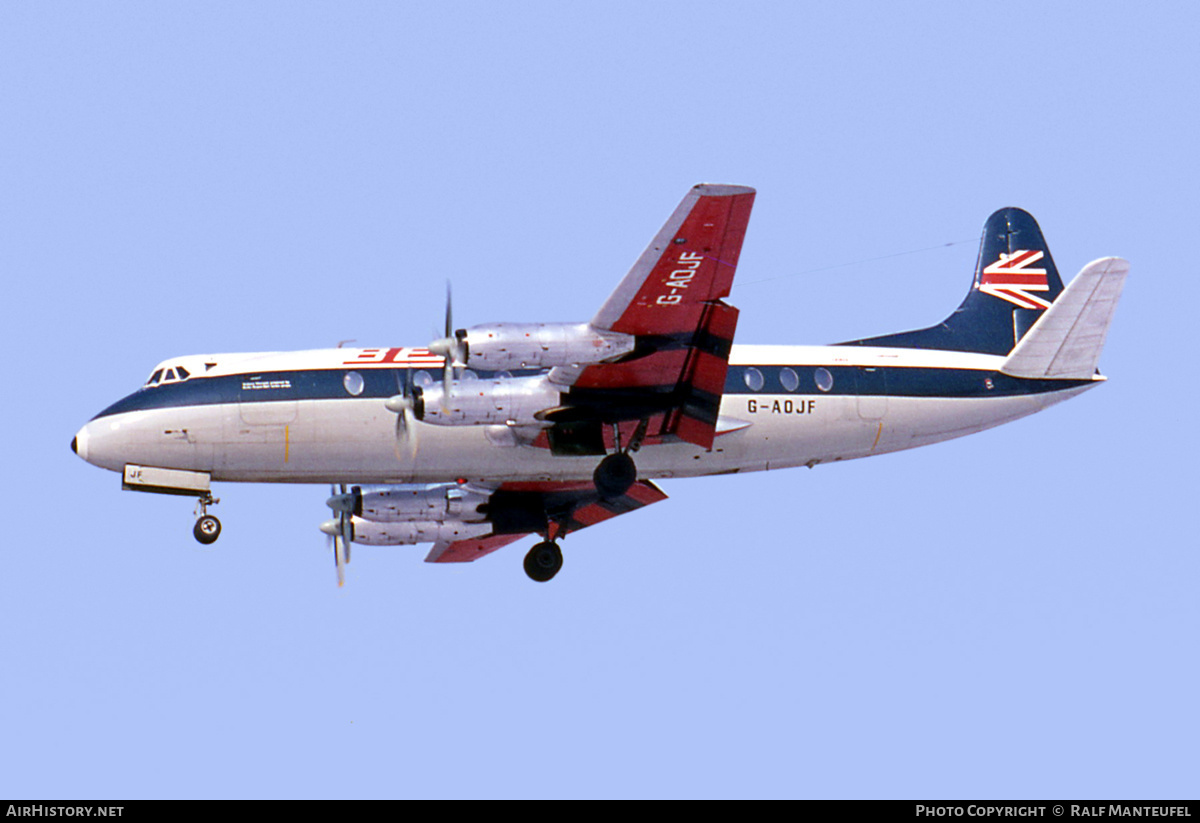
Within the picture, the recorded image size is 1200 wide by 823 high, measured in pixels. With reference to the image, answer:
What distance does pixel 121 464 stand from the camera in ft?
108

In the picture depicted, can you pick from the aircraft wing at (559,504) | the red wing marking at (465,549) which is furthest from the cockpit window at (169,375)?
the red wing marking at (465,549)

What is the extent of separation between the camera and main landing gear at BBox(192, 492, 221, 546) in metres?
33.1

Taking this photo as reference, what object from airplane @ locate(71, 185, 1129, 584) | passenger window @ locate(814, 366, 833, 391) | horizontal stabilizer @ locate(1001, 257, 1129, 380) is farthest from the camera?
horizontal stabilizer @ locate(1001, 257, 1129, 380)

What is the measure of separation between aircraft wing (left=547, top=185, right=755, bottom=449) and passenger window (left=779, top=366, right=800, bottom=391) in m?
2.26

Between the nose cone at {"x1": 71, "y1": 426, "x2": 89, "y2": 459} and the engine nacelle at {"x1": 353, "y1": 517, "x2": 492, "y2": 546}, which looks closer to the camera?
the nose cone at {"x1": 71, "y1": 426, "x2": 89, "y2": 459}

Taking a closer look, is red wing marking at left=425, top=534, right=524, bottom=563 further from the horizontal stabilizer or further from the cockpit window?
the horizontal stabilizer

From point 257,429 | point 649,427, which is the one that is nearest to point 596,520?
point 649,427

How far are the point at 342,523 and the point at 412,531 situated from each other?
5.07ft

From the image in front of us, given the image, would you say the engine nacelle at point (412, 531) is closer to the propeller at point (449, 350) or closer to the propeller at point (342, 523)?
the propeller at point (342, 523)

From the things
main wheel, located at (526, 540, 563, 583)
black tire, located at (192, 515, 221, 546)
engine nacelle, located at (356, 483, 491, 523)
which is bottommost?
main wheel, located at (526, 540, 563, 583)

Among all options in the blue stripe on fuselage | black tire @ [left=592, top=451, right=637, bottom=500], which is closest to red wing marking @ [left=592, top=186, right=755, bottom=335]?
black tire @ [left=592, top=451, right=637, bottom=500]

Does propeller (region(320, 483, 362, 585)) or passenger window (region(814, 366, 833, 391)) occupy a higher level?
passenger window (region(814, 366, 833, 391))
